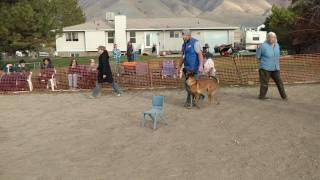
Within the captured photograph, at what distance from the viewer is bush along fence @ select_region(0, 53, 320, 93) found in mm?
19609

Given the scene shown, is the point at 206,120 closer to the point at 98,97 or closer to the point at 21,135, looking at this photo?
the point at 21,135

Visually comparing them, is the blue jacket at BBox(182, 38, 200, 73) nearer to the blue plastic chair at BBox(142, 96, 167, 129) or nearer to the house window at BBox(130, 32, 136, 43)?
the blue plastic chair at BBox(142, 96, 167, 129)

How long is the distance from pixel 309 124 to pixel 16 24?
28.3 meters

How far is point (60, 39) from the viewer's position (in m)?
61.9

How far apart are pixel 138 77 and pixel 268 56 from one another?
7.02 meters

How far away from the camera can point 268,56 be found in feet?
47.7

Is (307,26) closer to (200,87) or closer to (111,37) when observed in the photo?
(200,87)

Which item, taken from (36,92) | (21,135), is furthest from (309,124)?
(36,92)

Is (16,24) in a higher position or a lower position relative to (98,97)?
higher

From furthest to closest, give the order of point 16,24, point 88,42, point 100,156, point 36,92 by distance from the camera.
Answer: point 88,42, point 16,24, point 36,92, point 100,156

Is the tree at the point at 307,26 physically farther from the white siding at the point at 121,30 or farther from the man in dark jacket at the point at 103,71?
the white siding at the point at 121,30

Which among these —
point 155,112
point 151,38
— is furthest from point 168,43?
point 155,112

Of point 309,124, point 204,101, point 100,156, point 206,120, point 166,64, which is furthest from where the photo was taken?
point 166,64

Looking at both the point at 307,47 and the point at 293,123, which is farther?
the point at 307,47
